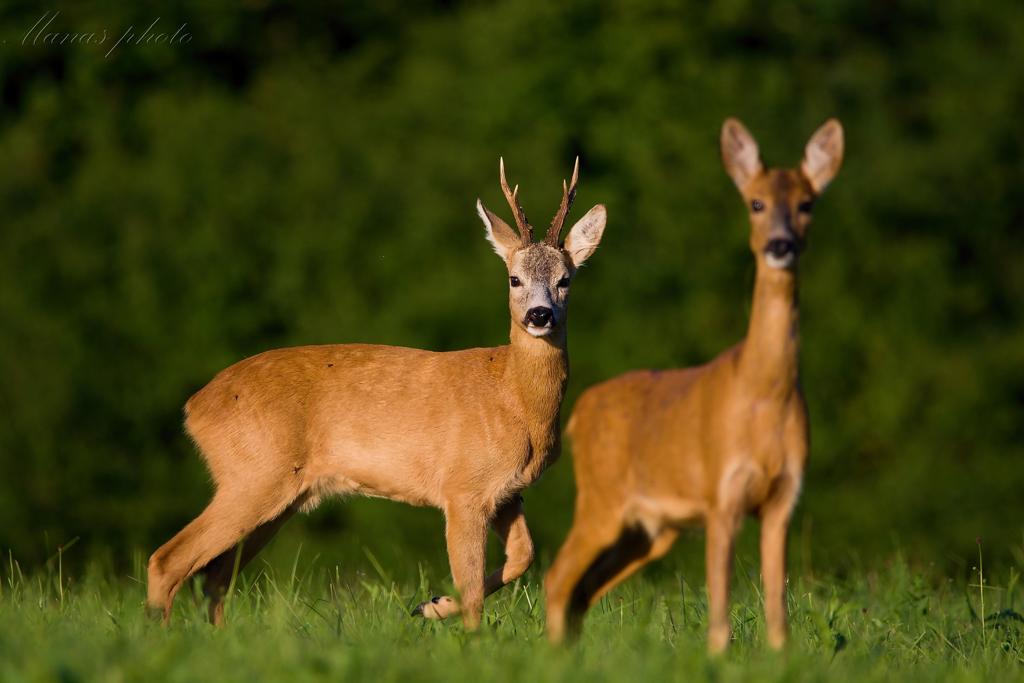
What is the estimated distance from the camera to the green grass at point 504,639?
4.60 meters

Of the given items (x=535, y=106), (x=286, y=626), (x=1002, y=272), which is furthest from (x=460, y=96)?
(x=286, y=626)

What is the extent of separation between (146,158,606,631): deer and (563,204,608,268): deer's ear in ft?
0.47

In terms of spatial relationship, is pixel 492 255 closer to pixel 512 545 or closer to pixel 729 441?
pixel 512 545

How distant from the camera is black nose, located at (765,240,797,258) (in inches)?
197

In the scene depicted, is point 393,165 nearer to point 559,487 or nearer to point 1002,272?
point 559,487

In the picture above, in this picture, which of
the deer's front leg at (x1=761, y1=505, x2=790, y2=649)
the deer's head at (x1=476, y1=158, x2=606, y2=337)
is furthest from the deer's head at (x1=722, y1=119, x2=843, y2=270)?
the deer's head at (x1=476, y1=158, x2=606, y2=337)

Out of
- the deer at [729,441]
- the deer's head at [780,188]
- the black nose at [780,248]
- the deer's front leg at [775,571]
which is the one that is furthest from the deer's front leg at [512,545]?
the black nose at [780,248]

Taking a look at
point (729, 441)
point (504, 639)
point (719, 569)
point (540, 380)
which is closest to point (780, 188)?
point (729, 441)

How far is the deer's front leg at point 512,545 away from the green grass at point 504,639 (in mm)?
75

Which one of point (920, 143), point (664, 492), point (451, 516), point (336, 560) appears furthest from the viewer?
point (920, 143)

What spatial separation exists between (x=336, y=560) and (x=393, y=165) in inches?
152

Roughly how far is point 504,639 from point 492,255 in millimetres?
9227

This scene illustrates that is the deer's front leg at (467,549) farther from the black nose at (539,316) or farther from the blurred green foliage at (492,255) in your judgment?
the blurred green foliage at (492,255)

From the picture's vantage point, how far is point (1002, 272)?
15.7 m
